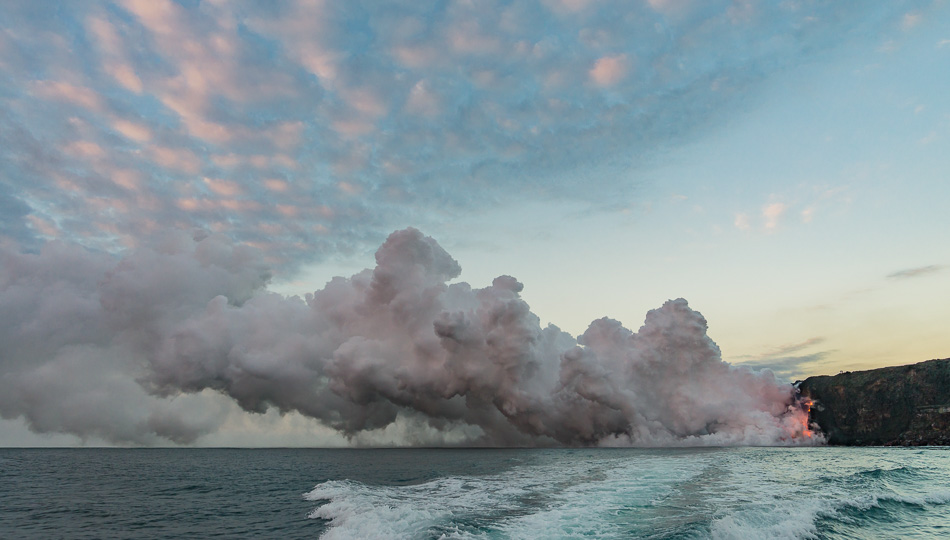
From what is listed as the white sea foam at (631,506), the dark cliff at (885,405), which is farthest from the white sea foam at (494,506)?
the dark cliff at (885,405)

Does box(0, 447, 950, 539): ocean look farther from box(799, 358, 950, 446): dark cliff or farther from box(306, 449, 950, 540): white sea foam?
box(799, 358, 950, 446): dark cliff

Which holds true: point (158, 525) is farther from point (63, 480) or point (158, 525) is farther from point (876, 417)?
point (876, 417)

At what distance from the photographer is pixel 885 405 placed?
159375mm

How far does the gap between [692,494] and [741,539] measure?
13776mm

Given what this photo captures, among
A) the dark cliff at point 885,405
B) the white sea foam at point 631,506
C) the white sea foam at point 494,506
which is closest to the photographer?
the white sea foam at point 631,506

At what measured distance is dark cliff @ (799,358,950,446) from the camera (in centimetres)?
14725

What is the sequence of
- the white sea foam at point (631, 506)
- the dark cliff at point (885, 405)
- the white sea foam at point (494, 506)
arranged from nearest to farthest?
the white sea foam at point (631, 506), the white sea foam at point (494, 506), the dark cliff at point (885, 405)

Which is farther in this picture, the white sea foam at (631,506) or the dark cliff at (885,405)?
the dark cliff at (885,405)

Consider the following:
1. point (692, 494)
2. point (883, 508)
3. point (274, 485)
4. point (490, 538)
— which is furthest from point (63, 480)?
point (883, 508)

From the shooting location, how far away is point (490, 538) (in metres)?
21.3

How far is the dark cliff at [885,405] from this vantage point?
147 meters

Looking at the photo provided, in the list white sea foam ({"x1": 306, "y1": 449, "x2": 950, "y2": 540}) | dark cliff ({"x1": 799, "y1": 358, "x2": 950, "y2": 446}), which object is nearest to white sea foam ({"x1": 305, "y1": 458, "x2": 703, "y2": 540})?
white sea foam ({"x1": 306, "y1": 449, "x2": 950, "y2": 540})

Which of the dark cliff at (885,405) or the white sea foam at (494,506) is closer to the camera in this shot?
the white sea foam at (494,506)

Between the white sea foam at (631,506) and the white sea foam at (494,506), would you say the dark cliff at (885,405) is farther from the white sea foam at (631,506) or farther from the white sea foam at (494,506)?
the white sea foam at (494,506)
